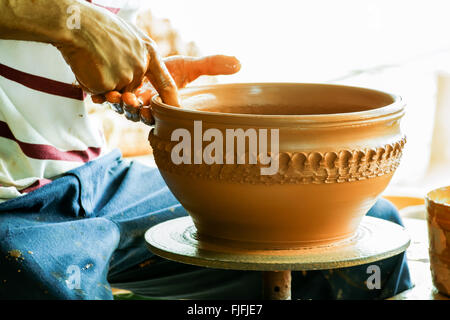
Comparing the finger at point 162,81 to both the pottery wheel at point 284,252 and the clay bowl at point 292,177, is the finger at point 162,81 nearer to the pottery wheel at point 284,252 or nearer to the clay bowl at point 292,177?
the clay bowl at point 292,177

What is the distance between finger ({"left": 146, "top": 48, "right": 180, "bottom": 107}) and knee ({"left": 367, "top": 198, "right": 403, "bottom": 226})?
1.53ft

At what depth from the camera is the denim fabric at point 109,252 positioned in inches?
41.4

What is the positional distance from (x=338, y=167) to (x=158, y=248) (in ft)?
0.98

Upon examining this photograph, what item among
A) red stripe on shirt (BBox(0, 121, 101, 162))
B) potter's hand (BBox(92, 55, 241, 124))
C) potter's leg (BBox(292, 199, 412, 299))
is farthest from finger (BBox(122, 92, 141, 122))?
potter's leg (BBox(292, 199, 412, 299))

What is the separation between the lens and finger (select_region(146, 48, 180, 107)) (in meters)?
1.04

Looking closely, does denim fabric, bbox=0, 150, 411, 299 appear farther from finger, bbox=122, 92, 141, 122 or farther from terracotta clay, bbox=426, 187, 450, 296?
finger, bbox=122, 92, 141, 122

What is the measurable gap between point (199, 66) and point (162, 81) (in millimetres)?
204

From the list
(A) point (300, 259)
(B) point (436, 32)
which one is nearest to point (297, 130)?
(A) point (300, 259)

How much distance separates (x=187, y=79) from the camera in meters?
1.29

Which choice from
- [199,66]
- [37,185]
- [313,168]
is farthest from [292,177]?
[37,185]

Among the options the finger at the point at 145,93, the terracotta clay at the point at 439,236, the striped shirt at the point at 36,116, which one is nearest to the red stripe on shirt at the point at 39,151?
the striped shirt at the point at 36,116

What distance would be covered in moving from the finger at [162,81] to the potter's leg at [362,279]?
47cm

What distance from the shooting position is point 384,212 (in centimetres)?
128
